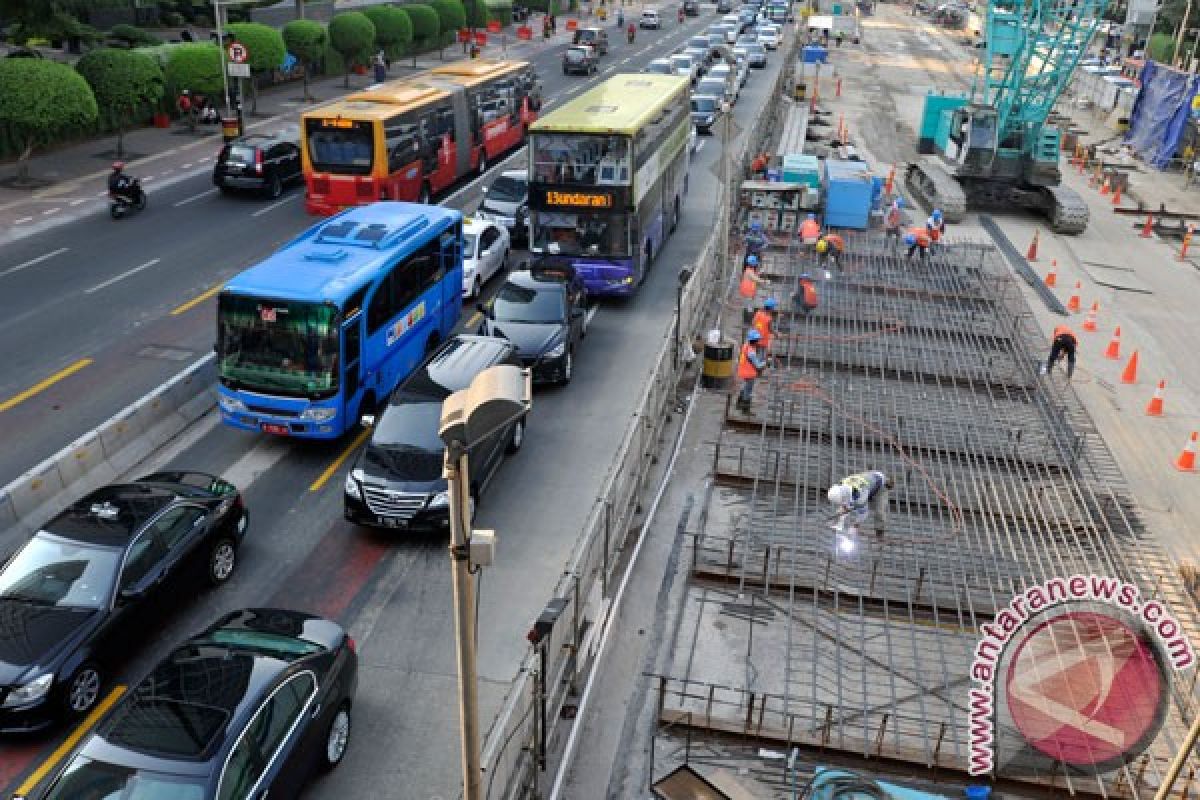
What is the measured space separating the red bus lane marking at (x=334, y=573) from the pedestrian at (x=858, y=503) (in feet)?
21.5

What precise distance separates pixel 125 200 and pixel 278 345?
1690cm

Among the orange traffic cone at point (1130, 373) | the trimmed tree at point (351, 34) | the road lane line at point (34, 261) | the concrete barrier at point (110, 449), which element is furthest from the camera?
the trimmed tree at point (351, 34)

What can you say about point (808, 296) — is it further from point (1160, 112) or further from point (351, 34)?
point (351, 34)

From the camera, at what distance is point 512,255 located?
28.0 m

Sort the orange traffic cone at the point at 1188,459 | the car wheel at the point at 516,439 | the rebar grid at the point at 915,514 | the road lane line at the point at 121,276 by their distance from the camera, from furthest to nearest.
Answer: the road lane line at the point at 121,276 < the orange traffic cone at the point at 1188,459 < the car wheel at the point at 516,439 < the rebar grid at the point at 915,514

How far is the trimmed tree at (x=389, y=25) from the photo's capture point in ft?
179

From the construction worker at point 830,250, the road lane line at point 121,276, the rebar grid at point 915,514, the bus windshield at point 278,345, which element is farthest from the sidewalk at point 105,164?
the rebar grid at point 915,514

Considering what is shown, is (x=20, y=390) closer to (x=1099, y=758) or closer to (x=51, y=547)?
(x=51, y=547)

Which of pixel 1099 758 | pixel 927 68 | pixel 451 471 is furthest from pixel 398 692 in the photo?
pixel 927 68

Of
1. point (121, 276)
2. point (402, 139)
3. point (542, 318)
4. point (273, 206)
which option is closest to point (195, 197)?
point (273, 206)

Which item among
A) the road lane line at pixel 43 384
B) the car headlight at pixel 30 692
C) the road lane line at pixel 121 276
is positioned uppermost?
the car headlight at pixel 30 692

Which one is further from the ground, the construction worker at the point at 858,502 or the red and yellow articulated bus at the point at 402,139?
the red and yellow articulated bus at the point at 402,139

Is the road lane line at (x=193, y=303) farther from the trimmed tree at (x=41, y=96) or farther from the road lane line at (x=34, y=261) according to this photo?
the trimmed tree at (x=41, y=96)

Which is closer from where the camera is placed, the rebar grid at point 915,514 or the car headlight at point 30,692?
the car headlight at point 30,692
